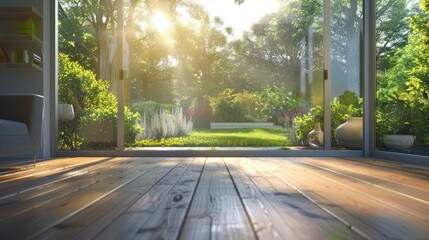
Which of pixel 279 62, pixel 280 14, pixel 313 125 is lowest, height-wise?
pixel 313 125

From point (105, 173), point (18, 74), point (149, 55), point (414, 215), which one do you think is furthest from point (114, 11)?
point (414, 215)

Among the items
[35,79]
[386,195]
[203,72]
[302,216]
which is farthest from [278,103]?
[302,216]

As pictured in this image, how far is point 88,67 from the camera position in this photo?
4.62 metres

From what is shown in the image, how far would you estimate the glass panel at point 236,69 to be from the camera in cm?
459

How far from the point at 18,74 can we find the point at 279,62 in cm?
283

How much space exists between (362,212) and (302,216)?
23 centimetres

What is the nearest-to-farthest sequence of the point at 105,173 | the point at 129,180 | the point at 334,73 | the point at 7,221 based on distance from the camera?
the point at 7,221
the point at 129,180
the point at 105,173
the point at 334,73

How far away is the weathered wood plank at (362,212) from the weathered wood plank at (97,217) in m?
0.73

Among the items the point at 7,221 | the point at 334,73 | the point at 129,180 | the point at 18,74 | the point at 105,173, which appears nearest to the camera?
the point at 7,221

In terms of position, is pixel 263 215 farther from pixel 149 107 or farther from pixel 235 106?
pixel 149 107

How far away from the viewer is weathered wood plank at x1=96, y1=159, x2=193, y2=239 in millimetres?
1091

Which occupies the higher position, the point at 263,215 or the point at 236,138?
the point at 236,138

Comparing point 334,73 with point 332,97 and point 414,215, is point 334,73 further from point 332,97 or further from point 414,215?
point 414,215

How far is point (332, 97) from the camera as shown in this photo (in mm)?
4582
